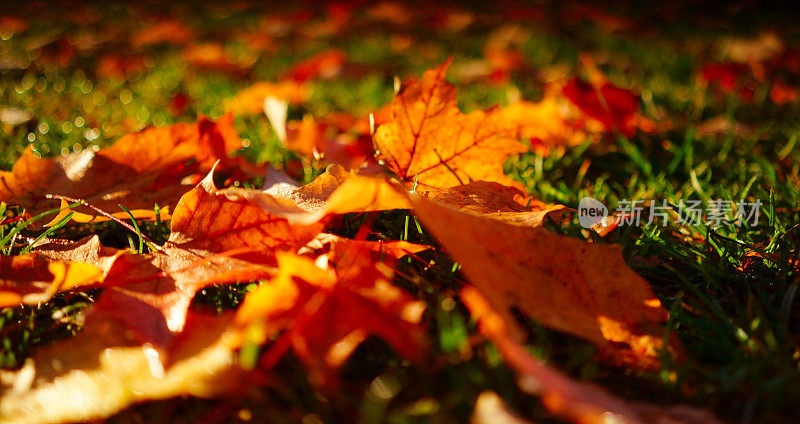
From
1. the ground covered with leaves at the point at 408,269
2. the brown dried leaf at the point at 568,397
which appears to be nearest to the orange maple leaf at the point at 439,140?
the ground covered with leaves at the point at 408,269

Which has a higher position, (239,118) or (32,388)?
(32,388)

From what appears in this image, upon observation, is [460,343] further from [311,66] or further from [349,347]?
[311,66]

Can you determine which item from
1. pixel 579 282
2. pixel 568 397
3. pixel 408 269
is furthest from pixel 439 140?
pixel 568 397

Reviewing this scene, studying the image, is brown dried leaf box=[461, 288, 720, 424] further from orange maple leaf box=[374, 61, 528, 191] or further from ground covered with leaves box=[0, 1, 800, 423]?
orange maple leaf box=[374, 61, 528, 191]

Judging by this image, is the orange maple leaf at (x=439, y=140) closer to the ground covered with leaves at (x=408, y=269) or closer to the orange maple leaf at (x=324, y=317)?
the ground covered with leaves at (x=408, y=269)

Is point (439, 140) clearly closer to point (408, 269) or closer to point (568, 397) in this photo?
point (408, 269)

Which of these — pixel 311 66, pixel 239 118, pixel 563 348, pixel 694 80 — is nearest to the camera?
pixel 563 348

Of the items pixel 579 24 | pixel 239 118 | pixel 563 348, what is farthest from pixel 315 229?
pixel 579 24

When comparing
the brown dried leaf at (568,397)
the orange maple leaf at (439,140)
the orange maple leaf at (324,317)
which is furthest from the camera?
the orange maple leaf at (439,140)
